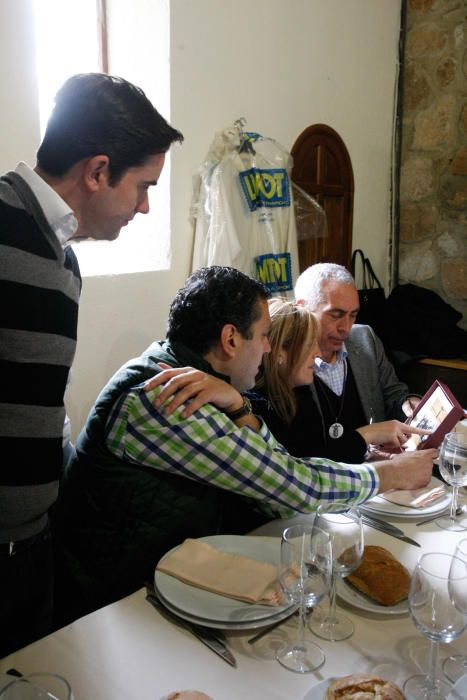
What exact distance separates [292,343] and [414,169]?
262 centimetres

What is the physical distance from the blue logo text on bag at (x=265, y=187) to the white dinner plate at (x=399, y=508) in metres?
1.69

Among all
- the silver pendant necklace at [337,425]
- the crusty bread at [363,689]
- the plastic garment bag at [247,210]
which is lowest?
the silver pendant necklace at [337,425]

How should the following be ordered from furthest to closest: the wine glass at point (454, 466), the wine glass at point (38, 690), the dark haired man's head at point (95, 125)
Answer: the wine glass at point (454, 466)
the dark haired man's head at point (95, 125)
the wine glass at point (38, 690)

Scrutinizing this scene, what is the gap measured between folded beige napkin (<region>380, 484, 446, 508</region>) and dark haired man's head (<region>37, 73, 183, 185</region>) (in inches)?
35.8

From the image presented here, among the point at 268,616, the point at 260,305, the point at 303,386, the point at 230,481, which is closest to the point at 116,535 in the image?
the point at 230,481

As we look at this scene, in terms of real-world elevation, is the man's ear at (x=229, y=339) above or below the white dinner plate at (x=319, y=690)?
above

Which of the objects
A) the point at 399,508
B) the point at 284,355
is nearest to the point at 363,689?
the point at 399,508

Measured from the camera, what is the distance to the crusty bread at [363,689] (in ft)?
2.48

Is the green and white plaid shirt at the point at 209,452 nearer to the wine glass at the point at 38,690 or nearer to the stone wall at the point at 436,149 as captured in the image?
the wine glass at the point at 38,690

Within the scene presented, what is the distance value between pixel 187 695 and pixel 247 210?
2261 mm

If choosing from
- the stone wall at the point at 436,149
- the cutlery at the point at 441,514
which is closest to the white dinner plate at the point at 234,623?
the cutlery at the point at 441,514

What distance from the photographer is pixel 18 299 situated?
3.38 ft

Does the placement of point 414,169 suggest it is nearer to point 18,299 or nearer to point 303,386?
point 303,386

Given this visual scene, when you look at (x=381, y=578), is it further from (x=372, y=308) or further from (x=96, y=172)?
(x=372, y=308)
